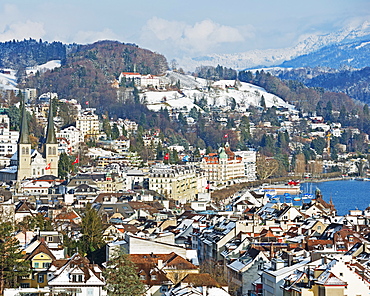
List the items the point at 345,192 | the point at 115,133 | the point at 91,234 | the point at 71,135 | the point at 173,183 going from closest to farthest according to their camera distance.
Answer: the point at 91,234 → the point at 173,183 → the point at 345,192 → the point at 71,135 → the point at 115,133

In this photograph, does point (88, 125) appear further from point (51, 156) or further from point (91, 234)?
point (91, 234)

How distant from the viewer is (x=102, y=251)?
2484 cm

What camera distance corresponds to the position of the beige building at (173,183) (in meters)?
57.8

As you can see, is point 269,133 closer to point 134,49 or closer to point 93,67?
point 93,67

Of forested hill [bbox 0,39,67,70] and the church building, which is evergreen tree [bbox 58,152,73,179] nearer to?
the church building

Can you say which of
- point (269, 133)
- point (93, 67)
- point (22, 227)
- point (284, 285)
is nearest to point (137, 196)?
point (22, 227)

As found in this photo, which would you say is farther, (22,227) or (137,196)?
(137,196)

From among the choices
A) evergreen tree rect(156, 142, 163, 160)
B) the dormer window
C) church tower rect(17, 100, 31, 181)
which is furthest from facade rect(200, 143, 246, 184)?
the dormer window

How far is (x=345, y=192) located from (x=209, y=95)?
60.9 m

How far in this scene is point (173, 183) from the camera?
5834 centimetres

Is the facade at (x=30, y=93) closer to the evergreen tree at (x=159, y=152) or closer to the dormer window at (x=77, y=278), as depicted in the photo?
the evergreen tree at (x=159, y=152)

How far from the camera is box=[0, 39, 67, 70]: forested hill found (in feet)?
509

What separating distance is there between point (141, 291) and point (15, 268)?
323 centimetres

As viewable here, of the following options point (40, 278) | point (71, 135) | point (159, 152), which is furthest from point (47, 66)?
point (40, 278)
